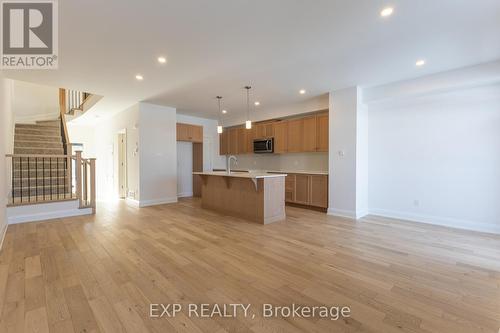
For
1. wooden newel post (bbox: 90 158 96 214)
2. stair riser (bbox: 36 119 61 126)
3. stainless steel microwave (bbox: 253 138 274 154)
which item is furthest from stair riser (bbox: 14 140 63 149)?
stainless steel microwave (bbox: 253 138 274 154)

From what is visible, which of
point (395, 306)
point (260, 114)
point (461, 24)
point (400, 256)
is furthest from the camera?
point (260, 114)

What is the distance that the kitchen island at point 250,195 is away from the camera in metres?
4.36

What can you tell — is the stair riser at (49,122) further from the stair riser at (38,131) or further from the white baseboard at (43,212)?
the white baseboard at (43,212)

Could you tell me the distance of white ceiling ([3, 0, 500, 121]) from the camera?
7.63ft

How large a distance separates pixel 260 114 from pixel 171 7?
4.94m

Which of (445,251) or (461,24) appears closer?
(461,24)

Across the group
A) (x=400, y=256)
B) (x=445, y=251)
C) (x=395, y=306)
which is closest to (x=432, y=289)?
(x=395, y=306)

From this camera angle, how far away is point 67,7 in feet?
7.53

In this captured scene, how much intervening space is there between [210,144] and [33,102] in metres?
5.53

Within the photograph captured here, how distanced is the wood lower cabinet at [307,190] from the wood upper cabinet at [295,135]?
2.46 feet

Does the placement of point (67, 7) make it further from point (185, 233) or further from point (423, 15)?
point (423, 15)

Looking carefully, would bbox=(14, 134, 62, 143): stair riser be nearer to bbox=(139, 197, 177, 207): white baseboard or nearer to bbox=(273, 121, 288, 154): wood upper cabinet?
bbox=(139, 197, 177, 207): white baseboard

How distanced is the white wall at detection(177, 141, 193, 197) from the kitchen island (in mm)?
2620

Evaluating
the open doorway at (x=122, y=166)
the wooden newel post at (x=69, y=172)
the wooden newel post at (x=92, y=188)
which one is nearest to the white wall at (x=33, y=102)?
the open doorway at (x=122, y=166)
